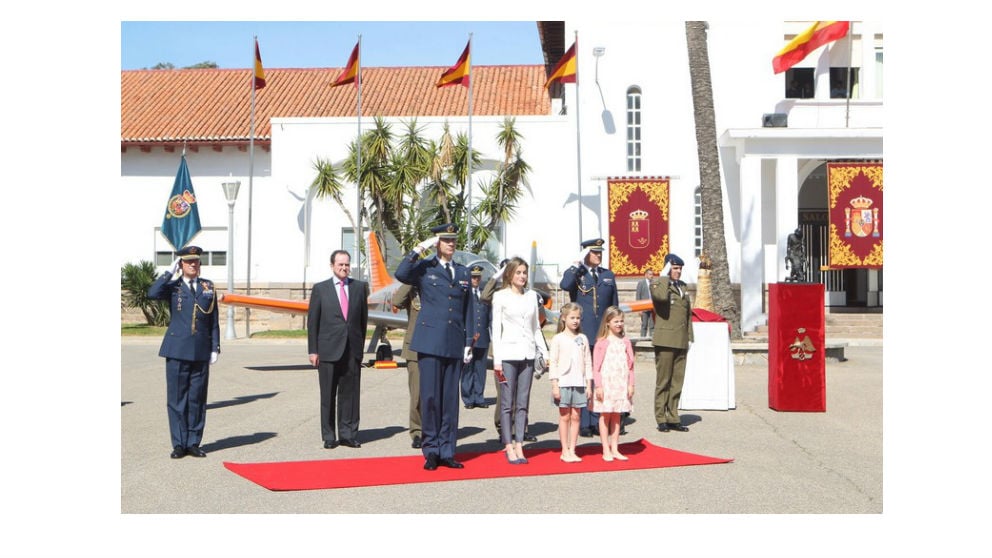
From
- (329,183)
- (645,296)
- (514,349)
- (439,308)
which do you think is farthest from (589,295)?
(329,183)

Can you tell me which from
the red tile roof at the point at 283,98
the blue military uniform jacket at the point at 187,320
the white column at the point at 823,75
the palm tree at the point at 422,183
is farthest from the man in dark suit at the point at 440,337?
the red tile roof at the point at 283,98

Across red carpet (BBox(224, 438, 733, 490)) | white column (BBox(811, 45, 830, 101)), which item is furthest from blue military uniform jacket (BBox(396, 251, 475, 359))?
white column (BBox(811, 45, 830, 101))

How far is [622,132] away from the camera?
2912cm

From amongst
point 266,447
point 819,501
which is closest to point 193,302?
point 266,447

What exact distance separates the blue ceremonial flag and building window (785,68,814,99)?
1798 cm

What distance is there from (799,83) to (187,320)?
79.1 feet

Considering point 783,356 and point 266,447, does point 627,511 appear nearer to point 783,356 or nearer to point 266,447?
point 266,447

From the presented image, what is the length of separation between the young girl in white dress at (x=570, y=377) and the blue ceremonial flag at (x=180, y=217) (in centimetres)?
2356

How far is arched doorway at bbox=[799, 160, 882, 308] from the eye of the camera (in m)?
29.3

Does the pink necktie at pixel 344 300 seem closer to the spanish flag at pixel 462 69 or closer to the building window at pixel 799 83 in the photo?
A: the spanish flag at pixel 462 69

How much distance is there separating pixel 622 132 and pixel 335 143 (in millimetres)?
8624

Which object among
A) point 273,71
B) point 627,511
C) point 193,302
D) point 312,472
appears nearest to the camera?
point 627,511

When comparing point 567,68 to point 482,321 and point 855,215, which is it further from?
point 482,321

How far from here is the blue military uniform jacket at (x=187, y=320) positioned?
9219mm
